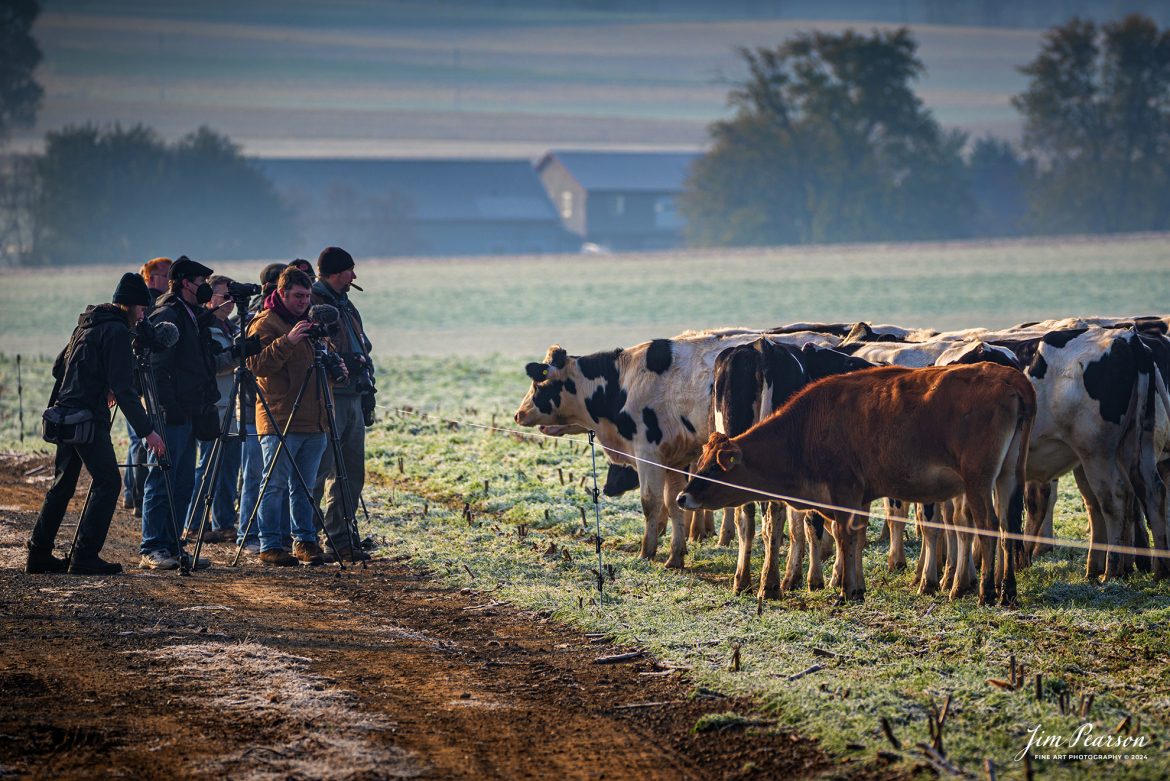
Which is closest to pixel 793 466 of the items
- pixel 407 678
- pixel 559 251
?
pixel 407 678

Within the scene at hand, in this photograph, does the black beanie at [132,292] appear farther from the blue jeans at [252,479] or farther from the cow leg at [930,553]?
the cow leg at [930,553]

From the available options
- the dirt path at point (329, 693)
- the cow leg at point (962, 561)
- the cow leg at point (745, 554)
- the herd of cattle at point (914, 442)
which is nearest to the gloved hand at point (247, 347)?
the dirt path at point (329, 693)

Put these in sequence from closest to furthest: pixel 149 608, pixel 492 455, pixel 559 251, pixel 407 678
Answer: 1. pixel 407 678
2. pixel 149 608
3. pixel 492 455
4. pixel 559 251

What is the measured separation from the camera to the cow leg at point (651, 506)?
13.8 m

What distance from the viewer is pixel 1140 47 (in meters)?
98.4

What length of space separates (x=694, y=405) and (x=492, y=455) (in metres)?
5.80

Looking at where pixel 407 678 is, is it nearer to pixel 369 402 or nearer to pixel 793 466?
pixel 793 466

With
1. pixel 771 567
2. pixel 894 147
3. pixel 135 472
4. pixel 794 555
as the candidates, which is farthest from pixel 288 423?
pixel 894 147

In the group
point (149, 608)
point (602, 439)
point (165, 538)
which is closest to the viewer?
point (149, 608)

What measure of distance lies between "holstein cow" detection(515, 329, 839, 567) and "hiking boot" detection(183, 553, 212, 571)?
4042 mm

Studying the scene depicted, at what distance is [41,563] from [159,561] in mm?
985

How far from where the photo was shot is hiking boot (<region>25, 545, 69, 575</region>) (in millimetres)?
12500

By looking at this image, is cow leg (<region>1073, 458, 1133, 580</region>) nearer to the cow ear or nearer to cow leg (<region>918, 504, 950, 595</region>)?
cow leg (<region>918, 504, 950, 595</region>)
